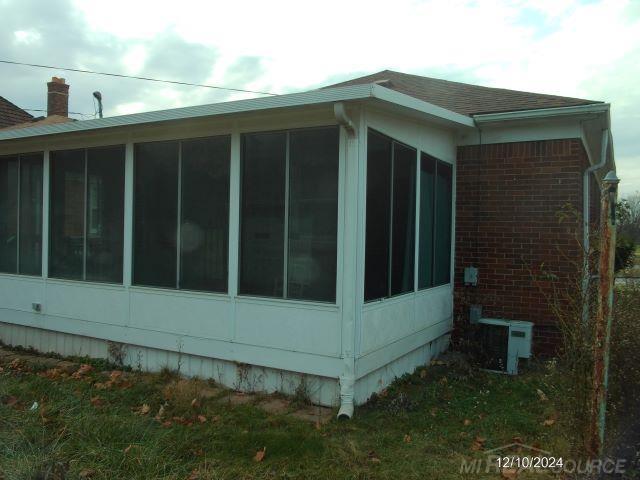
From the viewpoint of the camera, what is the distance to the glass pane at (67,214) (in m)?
7.35

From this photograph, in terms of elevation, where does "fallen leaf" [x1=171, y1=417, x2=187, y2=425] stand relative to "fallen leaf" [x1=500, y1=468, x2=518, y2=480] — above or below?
below

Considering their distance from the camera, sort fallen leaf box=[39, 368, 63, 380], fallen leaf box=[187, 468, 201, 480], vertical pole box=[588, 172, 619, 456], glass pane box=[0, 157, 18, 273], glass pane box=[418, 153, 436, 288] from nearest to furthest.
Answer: vertical pole box=[588, 172, 619, 456], fallen leaf box=[187, 468, 201, 480], fallen leaf box=[39, 368, 63, 380], glass pane box=[418, 153, 436, 288], glass pane box=[0, 157, 18, 273]

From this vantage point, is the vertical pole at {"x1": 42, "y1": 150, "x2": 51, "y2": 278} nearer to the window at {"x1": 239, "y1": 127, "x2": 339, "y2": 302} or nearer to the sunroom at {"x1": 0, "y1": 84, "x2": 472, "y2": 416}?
the sunroom at {"x1": 0, "y1": 84, "x2": 472, "y2": 416}

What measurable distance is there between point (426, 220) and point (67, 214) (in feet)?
15.7

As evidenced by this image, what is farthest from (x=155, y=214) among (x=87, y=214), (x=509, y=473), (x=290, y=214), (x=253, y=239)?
(x=509, y=473)

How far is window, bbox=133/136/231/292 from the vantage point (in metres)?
6.05

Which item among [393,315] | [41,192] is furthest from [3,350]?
[393,315]

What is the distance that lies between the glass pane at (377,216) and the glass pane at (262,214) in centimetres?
88

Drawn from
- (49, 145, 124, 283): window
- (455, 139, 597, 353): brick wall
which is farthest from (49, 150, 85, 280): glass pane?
(455, 139, 597, 353): brick wall

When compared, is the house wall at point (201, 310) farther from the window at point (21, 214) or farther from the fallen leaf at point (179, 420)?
the fallen leaf at point (179, 420)

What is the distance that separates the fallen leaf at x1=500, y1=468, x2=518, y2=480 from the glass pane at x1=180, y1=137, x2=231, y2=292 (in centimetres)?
331

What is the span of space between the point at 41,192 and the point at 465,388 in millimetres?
6246

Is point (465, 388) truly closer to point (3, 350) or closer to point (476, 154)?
point (476, 154)

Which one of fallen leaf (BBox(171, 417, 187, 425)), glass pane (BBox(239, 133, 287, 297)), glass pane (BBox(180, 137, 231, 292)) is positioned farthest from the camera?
glass pane (BBox(180, 137, 231, 292))
